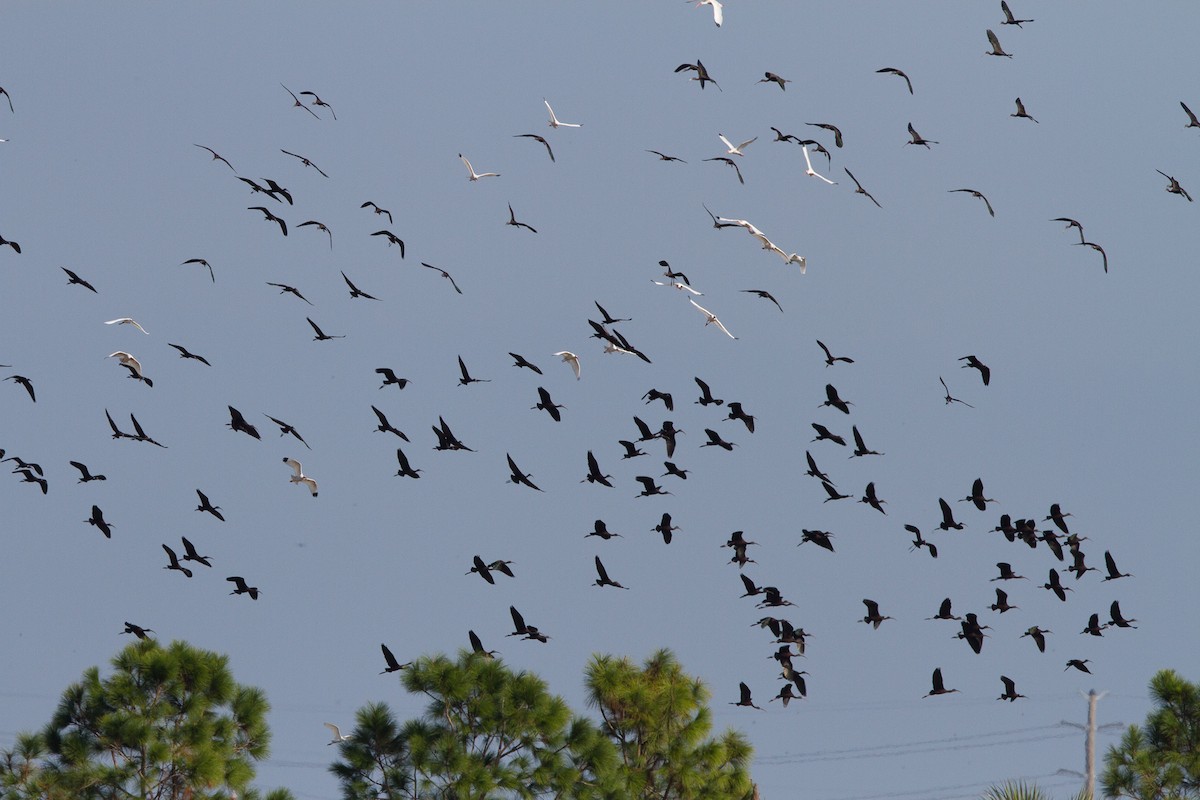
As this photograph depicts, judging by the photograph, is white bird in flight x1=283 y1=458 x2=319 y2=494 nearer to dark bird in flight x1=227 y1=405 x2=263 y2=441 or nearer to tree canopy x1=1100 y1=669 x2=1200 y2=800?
dark bird in flight x1=227 y1=405 x2=263 y2=441

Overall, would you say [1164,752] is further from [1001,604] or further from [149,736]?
[149,736]

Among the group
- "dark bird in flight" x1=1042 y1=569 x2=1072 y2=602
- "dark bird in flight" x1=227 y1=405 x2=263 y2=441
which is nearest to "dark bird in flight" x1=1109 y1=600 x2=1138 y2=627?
"dark bird in flight" x1=1042 y1=569 x2=1072 y2=602

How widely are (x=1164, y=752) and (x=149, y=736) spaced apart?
83.7ft

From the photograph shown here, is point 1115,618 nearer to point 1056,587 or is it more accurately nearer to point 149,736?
point 1056,587

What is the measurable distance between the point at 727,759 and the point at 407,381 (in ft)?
43.0

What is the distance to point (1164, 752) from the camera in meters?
52.7

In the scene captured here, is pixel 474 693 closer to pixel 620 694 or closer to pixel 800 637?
pixel 620 694

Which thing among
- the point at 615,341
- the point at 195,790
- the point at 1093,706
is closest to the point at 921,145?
the point at 615,341

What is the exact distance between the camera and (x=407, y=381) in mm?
50375

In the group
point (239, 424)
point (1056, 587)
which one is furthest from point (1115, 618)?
point (239, 424)

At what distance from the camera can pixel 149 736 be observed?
4656cm

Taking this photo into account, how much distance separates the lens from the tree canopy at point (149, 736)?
46.2 m

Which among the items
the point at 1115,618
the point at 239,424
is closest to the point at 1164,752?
the point at 1115,618

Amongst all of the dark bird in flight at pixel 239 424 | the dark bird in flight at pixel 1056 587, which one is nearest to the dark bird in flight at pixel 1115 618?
the dark bird in flight at pixel 1056 587
